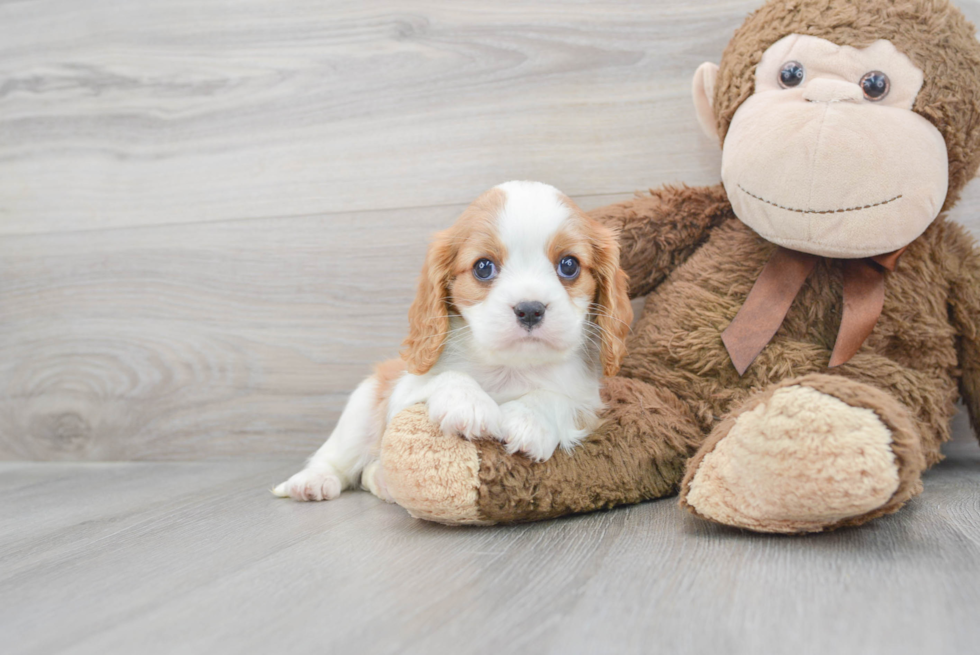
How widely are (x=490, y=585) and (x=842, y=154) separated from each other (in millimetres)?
877

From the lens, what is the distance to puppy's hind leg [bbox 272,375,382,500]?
1.51 m

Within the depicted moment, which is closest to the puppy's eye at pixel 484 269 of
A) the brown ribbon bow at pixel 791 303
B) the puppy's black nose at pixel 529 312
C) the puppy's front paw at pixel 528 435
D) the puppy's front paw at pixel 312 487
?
the puppy's black nose at pixel 529 312

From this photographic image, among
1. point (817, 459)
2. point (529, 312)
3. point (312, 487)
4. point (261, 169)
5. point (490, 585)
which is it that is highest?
point (261, 169)

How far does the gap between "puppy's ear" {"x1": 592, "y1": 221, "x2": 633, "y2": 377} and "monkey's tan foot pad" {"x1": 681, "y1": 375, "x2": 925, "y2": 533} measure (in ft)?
Answer: 1.06

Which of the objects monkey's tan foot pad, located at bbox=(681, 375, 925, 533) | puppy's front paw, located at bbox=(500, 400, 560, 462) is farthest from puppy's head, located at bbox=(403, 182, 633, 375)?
monkey's tan foot pad, located at bbox=(681, 375, 925, 533)

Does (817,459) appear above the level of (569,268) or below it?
below

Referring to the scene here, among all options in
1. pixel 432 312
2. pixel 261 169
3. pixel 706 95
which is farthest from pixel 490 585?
pixel 261 169

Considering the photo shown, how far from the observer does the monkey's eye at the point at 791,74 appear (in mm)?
1292

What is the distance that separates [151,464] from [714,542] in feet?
5.22

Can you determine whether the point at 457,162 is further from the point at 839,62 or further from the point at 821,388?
the point at 821,388

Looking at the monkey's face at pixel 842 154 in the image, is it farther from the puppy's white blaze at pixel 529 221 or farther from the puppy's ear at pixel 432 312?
the puppy's ear at pixel 432 312

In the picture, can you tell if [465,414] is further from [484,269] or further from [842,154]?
[842,154]

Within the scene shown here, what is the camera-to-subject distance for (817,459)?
95 cm

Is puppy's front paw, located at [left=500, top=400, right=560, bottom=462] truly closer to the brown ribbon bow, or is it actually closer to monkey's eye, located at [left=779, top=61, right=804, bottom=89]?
the brown ribbon bow
